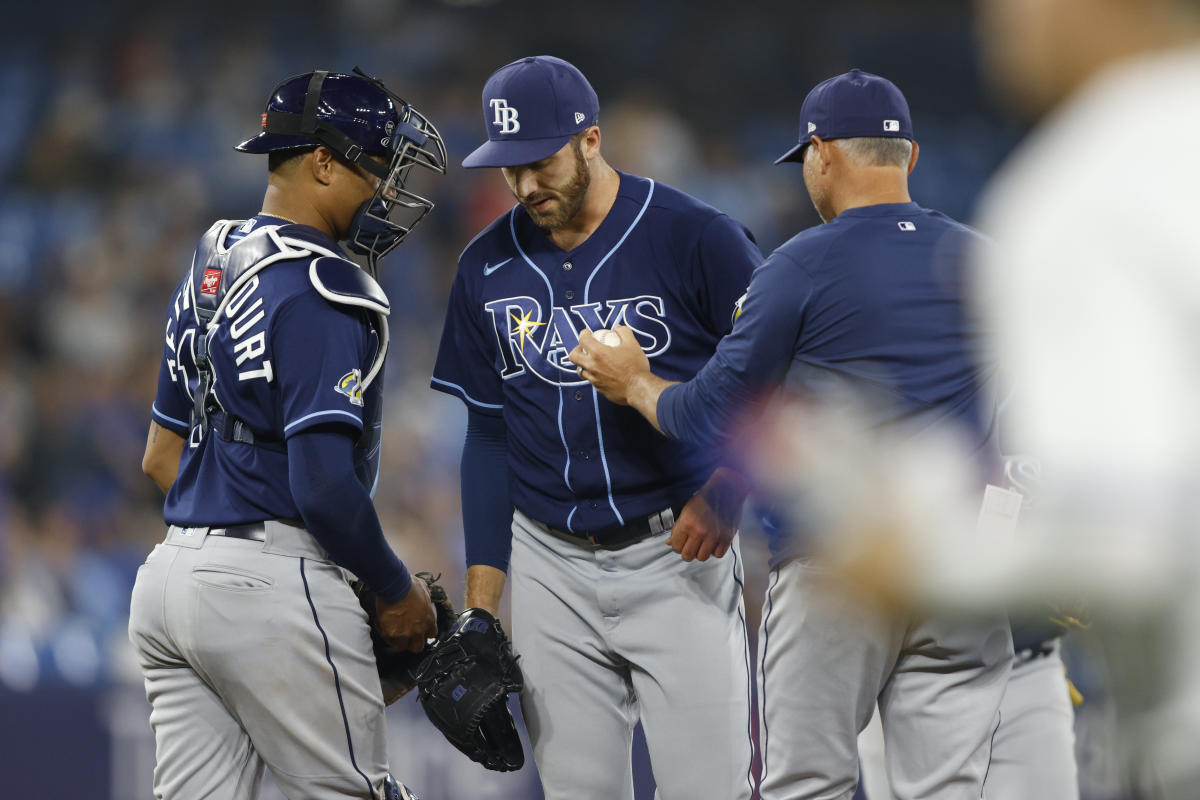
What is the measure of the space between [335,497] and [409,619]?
46 cm

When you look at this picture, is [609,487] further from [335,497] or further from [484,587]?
[335,497]

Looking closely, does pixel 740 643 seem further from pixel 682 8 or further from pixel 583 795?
pixel 682 8

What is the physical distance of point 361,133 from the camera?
10.4 ft

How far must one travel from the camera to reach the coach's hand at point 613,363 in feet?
10.2

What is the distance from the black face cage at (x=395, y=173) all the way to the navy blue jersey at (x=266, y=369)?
14cm

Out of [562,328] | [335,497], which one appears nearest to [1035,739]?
[562,328]

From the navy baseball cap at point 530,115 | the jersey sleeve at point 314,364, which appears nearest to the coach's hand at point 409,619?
the jersey sleeve at point 314,364

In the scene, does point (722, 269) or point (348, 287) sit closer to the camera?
point (348, 287)

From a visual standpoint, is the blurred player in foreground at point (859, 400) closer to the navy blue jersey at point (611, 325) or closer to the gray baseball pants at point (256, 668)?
the navy blue jersey at point (611, 325)

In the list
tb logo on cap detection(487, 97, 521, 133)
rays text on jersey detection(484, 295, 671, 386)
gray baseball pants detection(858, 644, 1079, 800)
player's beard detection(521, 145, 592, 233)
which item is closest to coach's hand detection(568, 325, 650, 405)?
rays text on jersey detection(484, 295, 671, 386)

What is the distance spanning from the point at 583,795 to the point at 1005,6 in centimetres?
246

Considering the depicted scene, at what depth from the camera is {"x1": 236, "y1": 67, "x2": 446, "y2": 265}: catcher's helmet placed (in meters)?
3.12

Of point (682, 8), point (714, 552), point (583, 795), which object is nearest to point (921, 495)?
point (714, 552)

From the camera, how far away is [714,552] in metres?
3.20
